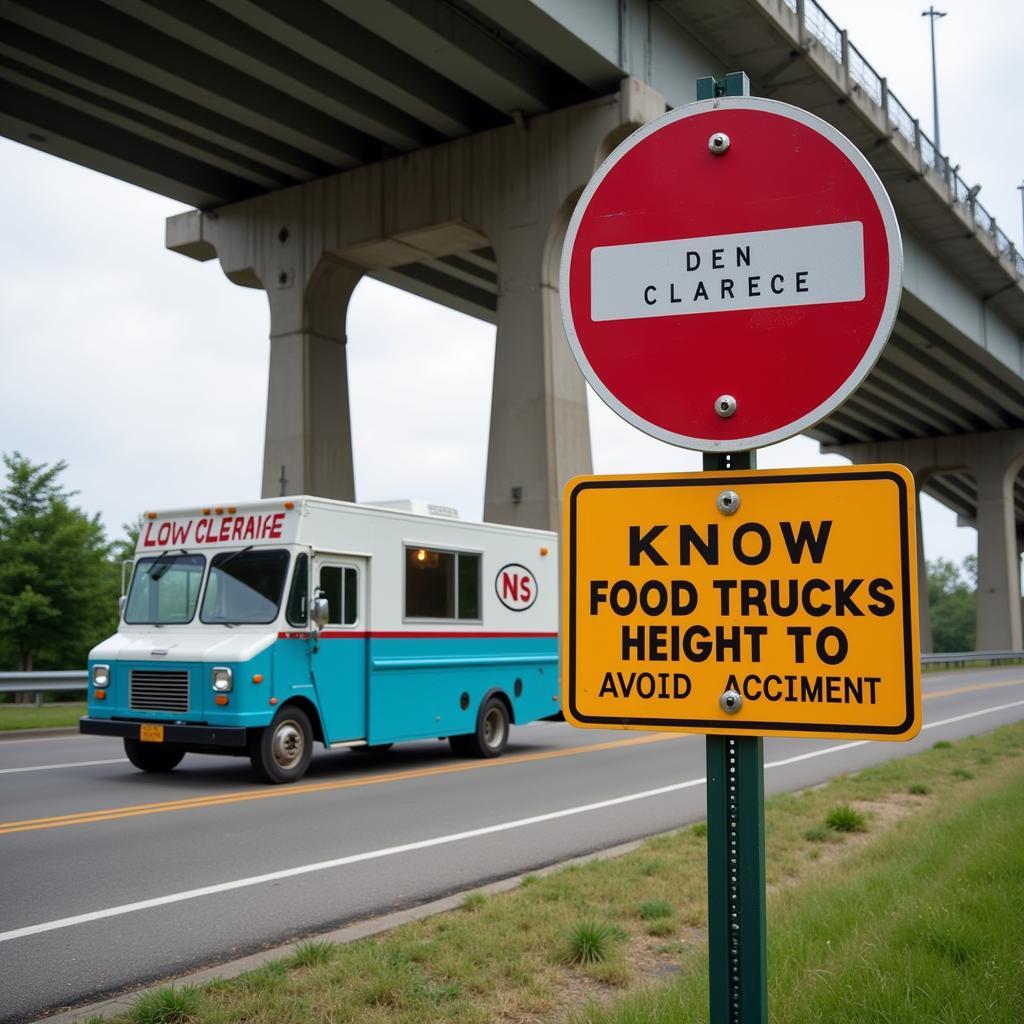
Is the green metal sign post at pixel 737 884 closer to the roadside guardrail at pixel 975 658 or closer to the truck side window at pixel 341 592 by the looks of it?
the truck side window at pixel 341 592

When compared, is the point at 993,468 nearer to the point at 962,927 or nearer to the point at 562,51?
→ the point at 562,51

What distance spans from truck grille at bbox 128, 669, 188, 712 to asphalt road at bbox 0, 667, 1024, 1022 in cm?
79

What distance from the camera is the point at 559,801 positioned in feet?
37.7

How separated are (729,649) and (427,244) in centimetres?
2746

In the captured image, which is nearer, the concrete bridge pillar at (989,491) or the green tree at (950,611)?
the concrete bridge pillar at (989,491)

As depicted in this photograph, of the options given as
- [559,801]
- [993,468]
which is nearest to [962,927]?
[559,801]

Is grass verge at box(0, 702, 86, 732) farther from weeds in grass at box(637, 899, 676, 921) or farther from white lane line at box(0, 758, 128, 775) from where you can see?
weeds in grass at box(637, 899, 676, 921)

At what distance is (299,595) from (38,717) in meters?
8.65

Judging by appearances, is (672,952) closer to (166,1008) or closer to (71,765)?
(166,1008)

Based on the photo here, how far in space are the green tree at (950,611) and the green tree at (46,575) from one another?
407ft

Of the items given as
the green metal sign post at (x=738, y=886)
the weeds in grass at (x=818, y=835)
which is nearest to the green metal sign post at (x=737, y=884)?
the green metal sign post at (x=738, y=886)

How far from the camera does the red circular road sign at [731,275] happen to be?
8.14 feet

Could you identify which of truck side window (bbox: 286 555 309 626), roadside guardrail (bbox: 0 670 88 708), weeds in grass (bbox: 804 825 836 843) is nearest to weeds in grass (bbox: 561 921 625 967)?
weeds in grass (bbox: 804 825 836 843)

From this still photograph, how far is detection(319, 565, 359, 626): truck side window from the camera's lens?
1320cm
